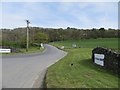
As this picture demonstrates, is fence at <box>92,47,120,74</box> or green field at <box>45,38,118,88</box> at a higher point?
fence at <box>92,47,120,74</box>

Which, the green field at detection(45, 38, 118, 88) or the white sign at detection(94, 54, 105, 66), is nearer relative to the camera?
the green field at detection(45, 38, 118, 88)

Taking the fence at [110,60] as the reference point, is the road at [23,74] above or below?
below

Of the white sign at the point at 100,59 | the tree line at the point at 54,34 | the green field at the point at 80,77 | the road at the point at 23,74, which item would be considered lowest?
the road at the point at 23,74

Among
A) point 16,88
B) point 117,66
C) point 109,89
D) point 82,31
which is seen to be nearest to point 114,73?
point 117,66

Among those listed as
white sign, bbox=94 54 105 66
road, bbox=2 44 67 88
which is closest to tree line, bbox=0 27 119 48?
road, bbox=2 44 67 88

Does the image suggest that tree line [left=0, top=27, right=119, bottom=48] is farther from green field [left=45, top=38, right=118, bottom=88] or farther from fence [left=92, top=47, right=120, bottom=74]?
green field [left=45, top=38, right=118, bottom=88]

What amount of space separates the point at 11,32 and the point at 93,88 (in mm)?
131723

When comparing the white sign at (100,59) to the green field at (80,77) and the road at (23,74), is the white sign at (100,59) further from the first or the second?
the road at (23,74)

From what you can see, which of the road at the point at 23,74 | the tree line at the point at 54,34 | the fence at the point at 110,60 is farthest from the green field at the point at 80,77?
the tree line at the point at 54,34

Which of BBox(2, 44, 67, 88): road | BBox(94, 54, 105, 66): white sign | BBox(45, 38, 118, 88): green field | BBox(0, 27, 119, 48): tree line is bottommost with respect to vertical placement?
BBox(2, 44, 67, 88): road

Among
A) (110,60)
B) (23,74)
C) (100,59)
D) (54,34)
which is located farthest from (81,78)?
(54,34)

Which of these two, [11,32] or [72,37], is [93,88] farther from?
[72,37]

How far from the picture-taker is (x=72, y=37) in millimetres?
171125

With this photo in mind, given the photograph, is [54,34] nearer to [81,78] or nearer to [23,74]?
[23,74]
